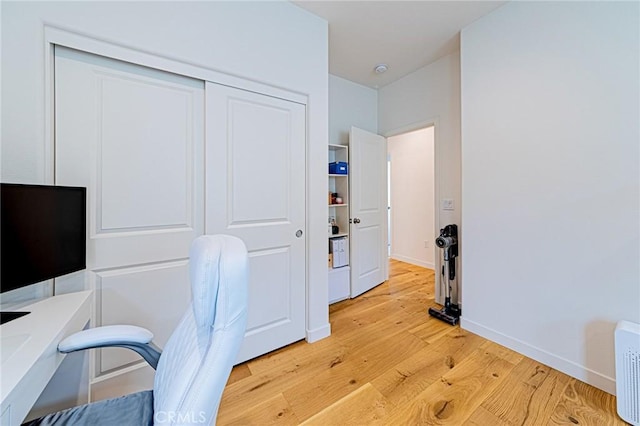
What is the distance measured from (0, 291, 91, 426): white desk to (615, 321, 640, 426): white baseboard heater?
249 cm

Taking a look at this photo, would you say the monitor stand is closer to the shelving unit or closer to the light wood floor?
the light wood floor

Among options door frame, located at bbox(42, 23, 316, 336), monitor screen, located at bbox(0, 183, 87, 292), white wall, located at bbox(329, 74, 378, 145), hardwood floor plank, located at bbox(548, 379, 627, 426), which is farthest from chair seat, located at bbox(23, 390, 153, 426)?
white wall, located at bbox(329, 74, 378, 145)

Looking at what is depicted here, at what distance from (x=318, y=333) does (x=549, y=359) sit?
5.51ft

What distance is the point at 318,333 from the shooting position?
214cm

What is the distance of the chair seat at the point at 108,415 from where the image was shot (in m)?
0.84

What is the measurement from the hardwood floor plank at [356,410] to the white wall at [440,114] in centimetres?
152

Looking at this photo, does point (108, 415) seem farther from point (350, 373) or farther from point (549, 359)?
point (549, 359)

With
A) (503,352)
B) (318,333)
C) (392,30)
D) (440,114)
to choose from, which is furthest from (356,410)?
(392,30)

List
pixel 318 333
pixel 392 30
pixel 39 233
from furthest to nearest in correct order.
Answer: pixel 392 30
pixel 318 333
pixel 39 233

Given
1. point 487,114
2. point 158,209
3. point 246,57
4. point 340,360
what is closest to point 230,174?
point 158,209

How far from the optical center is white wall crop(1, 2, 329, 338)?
3.84ft

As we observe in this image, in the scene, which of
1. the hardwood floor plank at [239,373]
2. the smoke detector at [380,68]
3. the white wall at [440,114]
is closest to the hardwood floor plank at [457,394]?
the white wall at [440,114]

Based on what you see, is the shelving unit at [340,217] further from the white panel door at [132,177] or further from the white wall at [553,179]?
the white panel door at [132,177]

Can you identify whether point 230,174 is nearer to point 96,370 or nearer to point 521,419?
point 96,370
